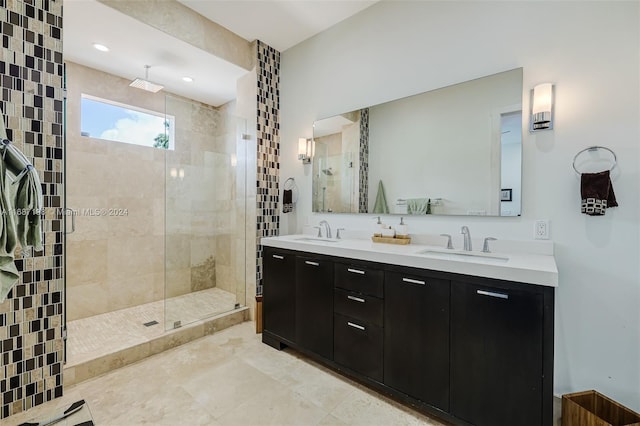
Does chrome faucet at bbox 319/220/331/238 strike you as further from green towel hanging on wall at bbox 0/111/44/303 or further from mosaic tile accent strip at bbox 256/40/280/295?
green towel hanging on wall at bbox 0/111/44/303

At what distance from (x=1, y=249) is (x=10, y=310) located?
0.93 m

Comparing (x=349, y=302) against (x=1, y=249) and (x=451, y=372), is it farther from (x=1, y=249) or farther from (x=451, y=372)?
(x=1, y=249)

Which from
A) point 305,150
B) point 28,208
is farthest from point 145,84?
point 28,208

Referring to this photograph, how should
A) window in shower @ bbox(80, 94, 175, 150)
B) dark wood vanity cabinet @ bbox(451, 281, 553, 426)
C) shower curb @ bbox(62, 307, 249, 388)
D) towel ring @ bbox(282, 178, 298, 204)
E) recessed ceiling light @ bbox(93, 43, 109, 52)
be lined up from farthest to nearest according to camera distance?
towel ring @ bbox(282, 178, 298, 204) → window in shower @ bbox(80, 94, 175, 150) → recessed ceiling light @ bbox(93, 43, 109, 52) → shower curb @ bbox(62, 307, 249, 388) → dark wood vanity cabinet @ bbox(451, 281, 553, 426)

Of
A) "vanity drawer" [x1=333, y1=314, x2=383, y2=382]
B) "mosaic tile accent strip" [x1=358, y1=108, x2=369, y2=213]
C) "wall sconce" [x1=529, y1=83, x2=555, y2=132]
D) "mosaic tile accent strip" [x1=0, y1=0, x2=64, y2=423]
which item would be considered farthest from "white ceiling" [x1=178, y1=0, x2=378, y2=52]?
"vanity drawer" [x1=333, y1=314, x2=383, y2=382]

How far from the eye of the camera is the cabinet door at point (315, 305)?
2215mm

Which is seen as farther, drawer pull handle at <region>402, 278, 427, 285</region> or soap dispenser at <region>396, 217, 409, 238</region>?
soap dispenser at <region>396, 217, 409, 238</region>

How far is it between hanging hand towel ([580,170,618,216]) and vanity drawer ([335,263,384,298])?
4.06 feet

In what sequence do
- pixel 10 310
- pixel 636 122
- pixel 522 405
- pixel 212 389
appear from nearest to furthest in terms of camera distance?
pixel 522 405, pixel 636 122, pixel 10 310, pixel 212 389

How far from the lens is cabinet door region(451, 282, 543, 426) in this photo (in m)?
1.39

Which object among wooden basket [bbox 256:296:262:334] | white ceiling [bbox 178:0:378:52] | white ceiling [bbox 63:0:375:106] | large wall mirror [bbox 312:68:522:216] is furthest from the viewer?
wooden basket [bbox 256:296:262:334]

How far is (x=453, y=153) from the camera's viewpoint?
2201mm

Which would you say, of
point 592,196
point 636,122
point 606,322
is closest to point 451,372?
point 606,322

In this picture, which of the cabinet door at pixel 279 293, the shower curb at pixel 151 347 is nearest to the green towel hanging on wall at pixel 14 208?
the shower curb at pixel 151 347
